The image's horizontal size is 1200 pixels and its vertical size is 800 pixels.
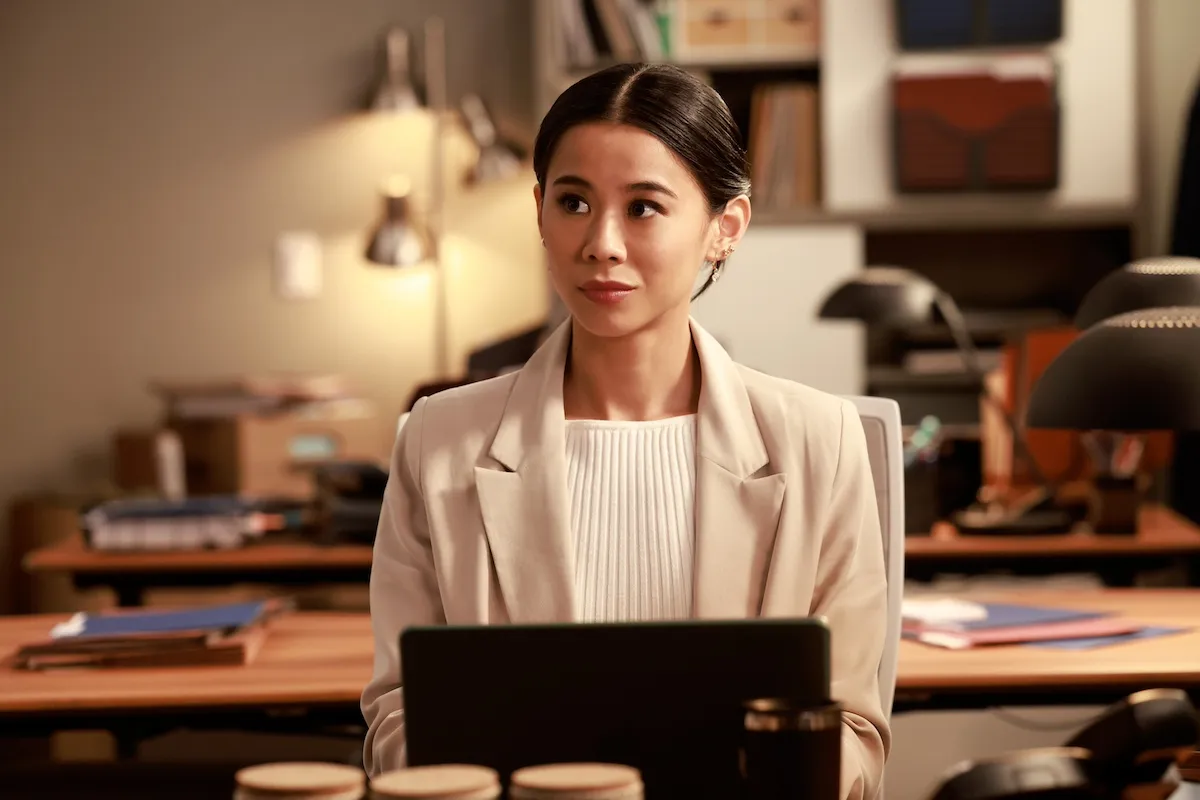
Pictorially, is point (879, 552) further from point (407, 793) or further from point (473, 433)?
point (407, 793)

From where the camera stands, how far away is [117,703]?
1945mm

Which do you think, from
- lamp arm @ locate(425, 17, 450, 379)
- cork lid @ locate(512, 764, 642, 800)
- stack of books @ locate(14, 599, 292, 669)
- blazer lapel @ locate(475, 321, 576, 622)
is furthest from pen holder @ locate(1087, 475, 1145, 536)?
cork lid @ locate(512, 764, 642, 800)

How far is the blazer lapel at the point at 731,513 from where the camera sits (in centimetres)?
146

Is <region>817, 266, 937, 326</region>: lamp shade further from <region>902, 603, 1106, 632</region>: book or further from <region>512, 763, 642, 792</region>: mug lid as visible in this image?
<region>512, 763, 642, 792</region>: mug lid

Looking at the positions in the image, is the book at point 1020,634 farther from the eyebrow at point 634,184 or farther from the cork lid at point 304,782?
the cork lid at point 304,782

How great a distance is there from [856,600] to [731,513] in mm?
147

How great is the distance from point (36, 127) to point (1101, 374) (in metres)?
4.44

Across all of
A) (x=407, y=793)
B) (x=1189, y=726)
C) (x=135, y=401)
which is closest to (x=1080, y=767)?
(x=1189, y=726)

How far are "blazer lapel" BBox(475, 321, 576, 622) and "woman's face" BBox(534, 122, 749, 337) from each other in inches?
5.6

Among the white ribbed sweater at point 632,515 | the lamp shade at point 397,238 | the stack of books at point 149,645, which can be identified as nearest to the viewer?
the white ribbed sweater at point 632,515

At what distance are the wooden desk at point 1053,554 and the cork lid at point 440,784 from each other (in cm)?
238

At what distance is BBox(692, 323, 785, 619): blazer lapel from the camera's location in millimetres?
1460

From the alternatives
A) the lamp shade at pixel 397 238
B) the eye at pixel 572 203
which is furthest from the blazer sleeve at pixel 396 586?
the lamp shade at pixel 397 238

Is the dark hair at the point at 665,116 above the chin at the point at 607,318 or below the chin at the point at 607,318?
above
